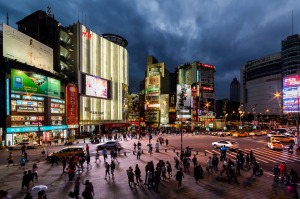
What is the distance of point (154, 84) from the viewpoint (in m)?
122

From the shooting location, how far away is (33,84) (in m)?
48.2


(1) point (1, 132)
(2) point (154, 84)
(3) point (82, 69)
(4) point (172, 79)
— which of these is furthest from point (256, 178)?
(4) point (172, 79)

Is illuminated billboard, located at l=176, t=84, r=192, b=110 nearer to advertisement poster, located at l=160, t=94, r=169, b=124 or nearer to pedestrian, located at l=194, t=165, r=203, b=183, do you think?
advertisement poster, located at l=160, t=94, r=169, b=124

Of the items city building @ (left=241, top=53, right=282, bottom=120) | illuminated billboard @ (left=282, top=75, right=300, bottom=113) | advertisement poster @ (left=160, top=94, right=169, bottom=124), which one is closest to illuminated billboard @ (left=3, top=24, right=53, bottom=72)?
illuminated billboard @ (left=282, top=75, right=300, bottom=113)

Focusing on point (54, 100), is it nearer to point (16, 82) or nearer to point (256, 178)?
point (16, 82)

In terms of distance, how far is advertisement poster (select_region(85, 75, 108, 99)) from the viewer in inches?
2867

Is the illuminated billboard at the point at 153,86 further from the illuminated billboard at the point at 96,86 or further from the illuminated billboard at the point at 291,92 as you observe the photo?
the illuminated billboard at the point at 291,92

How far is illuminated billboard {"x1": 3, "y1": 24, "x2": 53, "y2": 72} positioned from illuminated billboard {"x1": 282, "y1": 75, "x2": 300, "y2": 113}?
52.8 m

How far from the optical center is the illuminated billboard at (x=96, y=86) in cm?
7244

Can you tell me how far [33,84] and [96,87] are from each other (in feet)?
94.6

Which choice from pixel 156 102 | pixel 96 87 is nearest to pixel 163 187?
pixel 96 87

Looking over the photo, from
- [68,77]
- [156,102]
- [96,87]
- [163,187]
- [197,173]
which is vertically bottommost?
[163,187]

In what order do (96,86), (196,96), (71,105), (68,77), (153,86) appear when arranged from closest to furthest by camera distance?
(71,105) → (68,77) → (96,86) → (196,96) → (153,86)

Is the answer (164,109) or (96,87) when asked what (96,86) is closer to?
(96,87)
